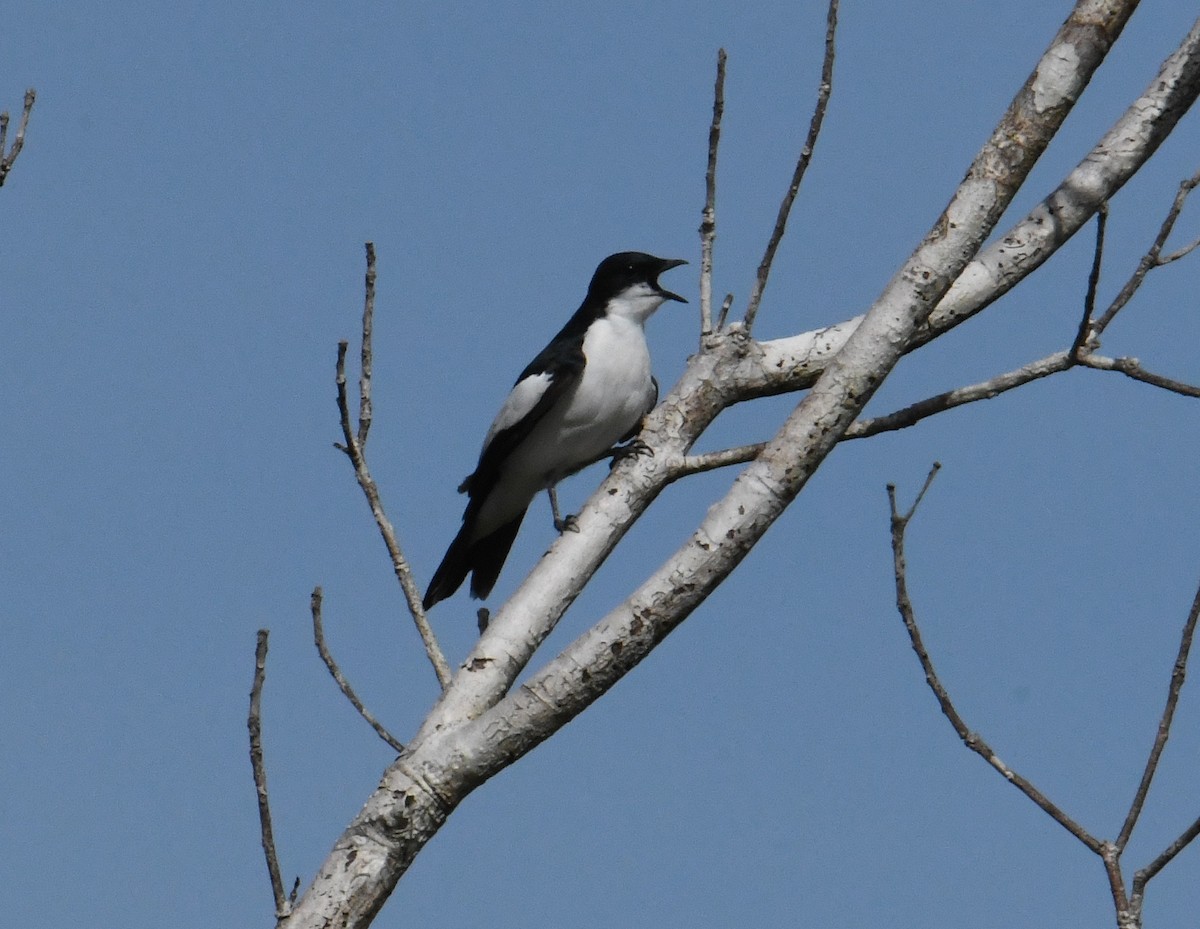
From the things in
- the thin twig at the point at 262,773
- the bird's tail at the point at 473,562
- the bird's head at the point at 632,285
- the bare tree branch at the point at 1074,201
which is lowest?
the thin twig at the point at 262,773

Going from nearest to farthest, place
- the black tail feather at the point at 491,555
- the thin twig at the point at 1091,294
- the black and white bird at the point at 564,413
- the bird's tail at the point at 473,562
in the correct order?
the thin twig at the point at 1091,294 < the black and white bird at the point at 564,413 < the bird's tail at the point at 473,562 < the black tail feather at the point at 491,555

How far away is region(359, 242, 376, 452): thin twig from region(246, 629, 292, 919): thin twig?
32.6 inches

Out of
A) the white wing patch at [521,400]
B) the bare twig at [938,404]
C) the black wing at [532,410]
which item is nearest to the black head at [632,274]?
the black wing at [532,410]

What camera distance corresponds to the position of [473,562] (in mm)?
8578

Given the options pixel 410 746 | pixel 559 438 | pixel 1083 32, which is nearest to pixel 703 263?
pixel 1083 32

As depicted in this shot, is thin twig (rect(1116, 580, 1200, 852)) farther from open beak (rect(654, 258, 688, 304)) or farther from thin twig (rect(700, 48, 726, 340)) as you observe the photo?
open beak (rect(654, 258, 688, 304))

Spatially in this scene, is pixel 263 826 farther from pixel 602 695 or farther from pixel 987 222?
pixel 987 222

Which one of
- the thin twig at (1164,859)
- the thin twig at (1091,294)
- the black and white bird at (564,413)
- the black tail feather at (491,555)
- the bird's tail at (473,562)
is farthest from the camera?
the black tail feather at (491,555)

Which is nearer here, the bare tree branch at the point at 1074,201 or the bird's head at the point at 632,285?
the bare tree branch at the point at 1074,201

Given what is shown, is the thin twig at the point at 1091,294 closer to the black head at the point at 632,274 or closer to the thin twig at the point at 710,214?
the thin twig at the point at 710,214

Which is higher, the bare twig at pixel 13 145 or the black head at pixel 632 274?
the black head at pixel 632 274

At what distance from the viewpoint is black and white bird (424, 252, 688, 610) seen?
803 centimetres

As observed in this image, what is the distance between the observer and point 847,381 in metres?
4.24

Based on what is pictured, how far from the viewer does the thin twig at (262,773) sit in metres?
3.98
